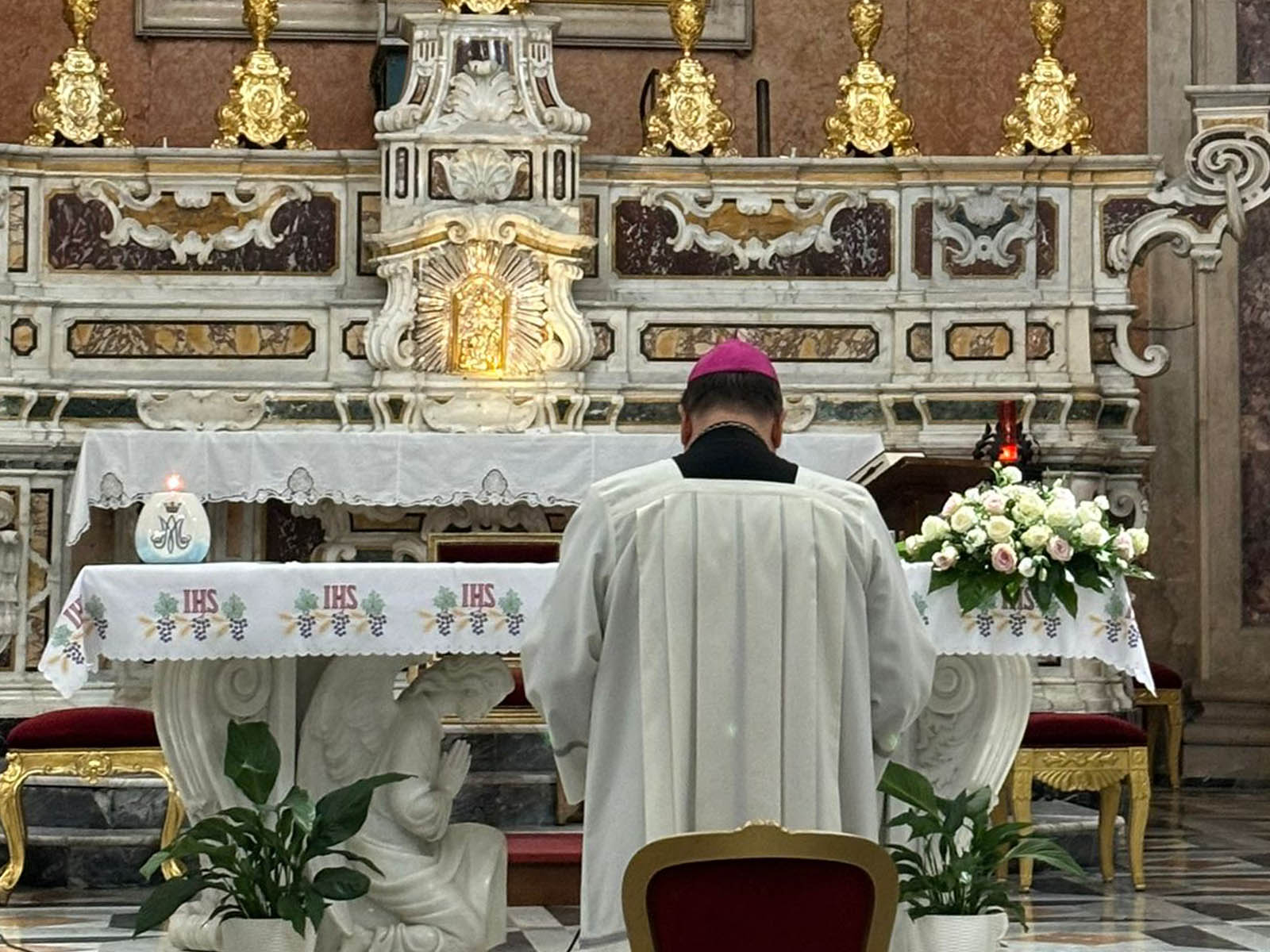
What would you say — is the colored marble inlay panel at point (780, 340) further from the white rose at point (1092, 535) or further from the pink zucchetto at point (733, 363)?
the pink zucchetto at point (733, 363)

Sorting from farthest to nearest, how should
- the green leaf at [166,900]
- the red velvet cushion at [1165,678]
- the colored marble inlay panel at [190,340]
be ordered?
the red velvet cushion at [1165,678], the colored marble inlay panel at [190,340], the green leaf at [166,900]

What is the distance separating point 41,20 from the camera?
1250 cm

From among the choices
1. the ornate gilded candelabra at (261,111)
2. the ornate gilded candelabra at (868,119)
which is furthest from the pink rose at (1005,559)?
the ornate gilded candelabra at (261,111)

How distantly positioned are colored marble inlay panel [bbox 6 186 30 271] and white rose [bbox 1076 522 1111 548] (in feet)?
17.8

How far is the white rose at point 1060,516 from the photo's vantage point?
5.99 meters

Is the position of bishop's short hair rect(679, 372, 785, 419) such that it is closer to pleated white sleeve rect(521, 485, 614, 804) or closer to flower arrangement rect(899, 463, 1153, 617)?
pleated white sleeve rect(521, 485, 614, 804)

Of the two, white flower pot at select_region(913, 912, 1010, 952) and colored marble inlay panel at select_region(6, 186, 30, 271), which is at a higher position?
colored marble inlay panel at select_region(6, 186, 30, 271)

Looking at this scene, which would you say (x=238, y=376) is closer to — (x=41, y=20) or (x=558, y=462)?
(x=558, y=462)

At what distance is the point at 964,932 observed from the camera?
18.1 ft

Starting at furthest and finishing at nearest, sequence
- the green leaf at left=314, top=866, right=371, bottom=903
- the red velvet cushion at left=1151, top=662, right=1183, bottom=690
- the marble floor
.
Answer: the red velvet cushion at left=1151, top=662, right=1183, bottom=690
the marble floor
the green leaf at left=314, top=866, right=371, bottom=903

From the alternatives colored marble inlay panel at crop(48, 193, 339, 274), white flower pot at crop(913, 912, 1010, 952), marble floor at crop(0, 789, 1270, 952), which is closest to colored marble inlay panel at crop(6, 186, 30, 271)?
colored marble inlay panel at crop(48, 193, 339, 274)

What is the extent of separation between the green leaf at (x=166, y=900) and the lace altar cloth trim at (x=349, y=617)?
1.95 feet

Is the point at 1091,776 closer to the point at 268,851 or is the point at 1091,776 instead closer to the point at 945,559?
the point at 945,559

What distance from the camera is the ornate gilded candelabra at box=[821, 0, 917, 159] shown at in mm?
10516
